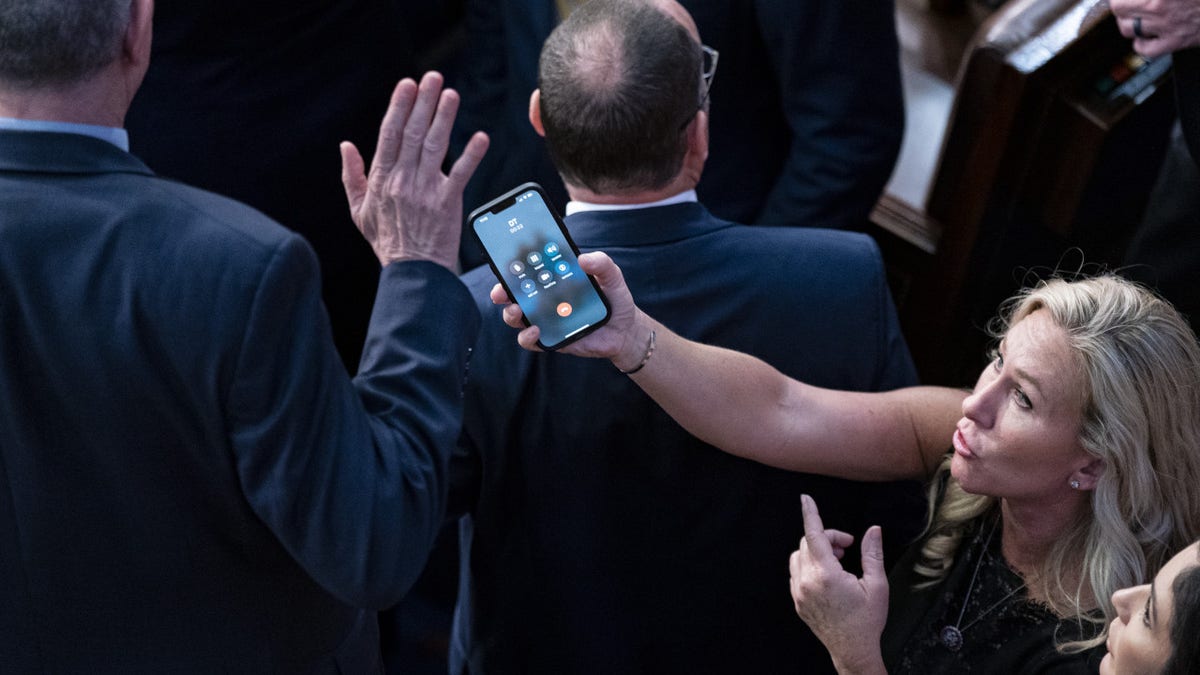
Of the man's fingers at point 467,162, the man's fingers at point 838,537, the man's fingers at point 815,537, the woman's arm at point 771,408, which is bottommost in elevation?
the man's fingers at point 838,537

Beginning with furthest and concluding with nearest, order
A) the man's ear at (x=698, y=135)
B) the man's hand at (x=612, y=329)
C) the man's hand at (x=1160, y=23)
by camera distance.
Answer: the man's hand at (x=1160, y=23), the man's ear at (x=698, y=135), the man's hand at (x=612, y=329)

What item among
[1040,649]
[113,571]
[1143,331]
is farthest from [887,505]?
[113,571]

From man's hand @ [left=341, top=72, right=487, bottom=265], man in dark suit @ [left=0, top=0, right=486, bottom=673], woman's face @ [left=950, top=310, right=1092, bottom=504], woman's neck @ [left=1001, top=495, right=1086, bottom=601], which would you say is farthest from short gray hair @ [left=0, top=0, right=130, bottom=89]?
woman's neck @ [left=1001, top=495, right=1086, bottom=601]

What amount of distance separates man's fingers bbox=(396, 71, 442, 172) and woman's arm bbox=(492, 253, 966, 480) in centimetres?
23

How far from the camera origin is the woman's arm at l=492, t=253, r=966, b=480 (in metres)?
1.58

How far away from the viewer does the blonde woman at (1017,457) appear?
5.03ft

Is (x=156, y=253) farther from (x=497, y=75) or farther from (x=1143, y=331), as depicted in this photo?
(x=497, y=75)

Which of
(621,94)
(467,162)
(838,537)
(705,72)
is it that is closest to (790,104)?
(705,72)

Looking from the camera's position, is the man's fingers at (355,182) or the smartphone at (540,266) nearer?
the smartphone at (540,266)

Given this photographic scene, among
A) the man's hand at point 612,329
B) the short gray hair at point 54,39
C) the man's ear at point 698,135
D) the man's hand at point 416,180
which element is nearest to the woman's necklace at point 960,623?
the man's hand at point 612,329

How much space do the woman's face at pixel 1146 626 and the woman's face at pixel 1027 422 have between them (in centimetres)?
21

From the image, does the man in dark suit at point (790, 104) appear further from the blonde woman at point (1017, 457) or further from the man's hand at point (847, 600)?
the man's hand at point (847, 600)

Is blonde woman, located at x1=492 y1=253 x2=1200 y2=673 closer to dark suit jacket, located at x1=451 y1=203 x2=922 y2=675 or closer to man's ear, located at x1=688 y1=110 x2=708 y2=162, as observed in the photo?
dark suit jacket, located at x1=451 y1=203 x2=922 y2=675

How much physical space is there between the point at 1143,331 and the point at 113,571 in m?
1.24
